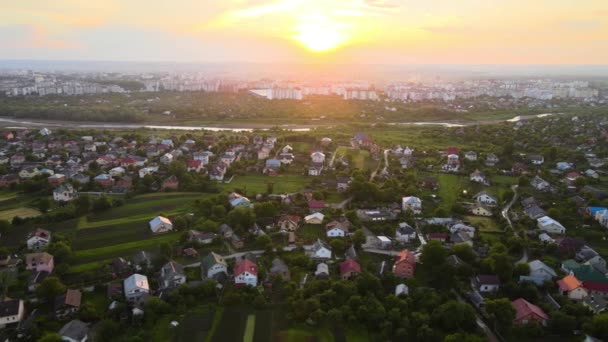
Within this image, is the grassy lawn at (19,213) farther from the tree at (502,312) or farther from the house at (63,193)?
the tree at (502,312)

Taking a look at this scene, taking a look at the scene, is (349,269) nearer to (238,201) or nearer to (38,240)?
(238,201)

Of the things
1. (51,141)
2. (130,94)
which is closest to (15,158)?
(51,141)

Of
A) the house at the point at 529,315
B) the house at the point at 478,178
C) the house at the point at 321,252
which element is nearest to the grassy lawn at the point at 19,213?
the house at the point at 321,252

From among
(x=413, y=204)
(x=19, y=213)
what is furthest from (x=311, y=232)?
(x=19, y=213)

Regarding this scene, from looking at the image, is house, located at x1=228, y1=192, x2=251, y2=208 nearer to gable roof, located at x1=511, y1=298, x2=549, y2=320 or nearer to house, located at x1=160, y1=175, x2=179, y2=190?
house, located at x1=160, y1=175, x2=179, y2=190

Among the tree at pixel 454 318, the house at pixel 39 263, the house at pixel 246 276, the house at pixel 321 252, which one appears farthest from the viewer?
the house at pixel 321 252
